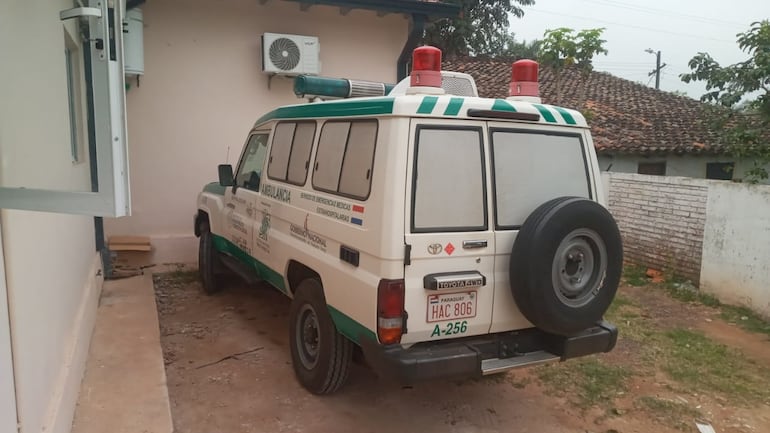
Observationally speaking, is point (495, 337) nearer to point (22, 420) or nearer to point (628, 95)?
point (22, 420)

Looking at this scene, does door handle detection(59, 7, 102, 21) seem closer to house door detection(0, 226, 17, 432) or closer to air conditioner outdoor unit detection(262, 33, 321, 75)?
house door detection(0, 226, 17, 432)

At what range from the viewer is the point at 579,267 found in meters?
3.40

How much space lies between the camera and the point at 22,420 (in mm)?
2334

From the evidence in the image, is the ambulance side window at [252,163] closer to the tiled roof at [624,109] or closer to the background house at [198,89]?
the background house at [198,89]

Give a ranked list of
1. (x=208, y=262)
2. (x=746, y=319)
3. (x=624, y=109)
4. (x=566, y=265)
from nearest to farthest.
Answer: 1. (x=566, y=265)
2. (x=746, y=319)
3. (x=208, y=262)
4. (x=624, y=109)

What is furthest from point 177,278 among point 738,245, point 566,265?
point 738,245

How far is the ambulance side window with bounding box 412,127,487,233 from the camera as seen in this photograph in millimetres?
3160

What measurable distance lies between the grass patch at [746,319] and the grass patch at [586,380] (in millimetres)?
2145

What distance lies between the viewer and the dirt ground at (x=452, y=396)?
3725 millimetres

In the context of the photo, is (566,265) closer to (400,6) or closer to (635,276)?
(635,276)

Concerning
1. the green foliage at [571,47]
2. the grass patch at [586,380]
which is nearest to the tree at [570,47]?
the green foliage at [571,47]

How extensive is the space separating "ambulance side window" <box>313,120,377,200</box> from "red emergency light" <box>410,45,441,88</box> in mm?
385

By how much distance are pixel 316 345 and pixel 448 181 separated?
1.68 metres

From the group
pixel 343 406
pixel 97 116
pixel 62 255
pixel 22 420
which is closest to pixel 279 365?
pixel 343 406
